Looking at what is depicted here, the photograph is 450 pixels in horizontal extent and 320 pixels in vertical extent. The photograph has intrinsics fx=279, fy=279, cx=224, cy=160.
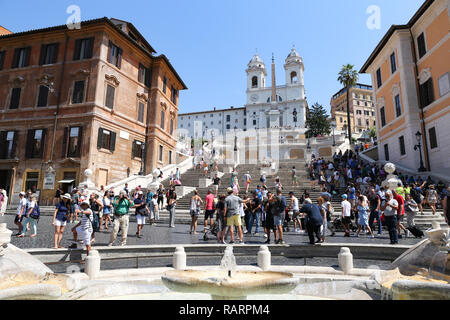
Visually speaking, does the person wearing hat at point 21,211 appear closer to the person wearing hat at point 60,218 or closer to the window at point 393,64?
the person wearing hat at point 60,218

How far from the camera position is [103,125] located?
23719 millimetres

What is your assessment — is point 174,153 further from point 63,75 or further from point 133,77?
point 63,75

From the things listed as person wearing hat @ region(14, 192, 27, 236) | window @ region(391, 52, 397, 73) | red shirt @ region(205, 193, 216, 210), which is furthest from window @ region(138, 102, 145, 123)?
window @ region(391, 52, 397, 73)

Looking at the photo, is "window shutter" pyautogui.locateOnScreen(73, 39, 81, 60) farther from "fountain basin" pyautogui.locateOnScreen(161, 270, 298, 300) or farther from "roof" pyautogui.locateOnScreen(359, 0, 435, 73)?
"roof" pyautogui.locateOnScreen(359, 0, 435, 73)

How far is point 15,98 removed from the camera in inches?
1003

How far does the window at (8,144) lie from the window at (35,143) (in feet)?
5.08

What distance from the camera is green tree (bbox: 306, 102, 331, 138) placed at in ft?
207

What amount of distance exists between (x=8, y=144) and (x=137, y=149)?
1092cm

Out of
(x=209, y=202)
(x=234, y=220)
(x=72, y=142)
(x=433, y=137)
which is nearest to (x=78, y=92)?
(x=72, y=142)

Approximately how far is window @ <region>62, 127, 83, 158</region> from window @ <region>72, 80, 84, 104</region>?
8.28 ft

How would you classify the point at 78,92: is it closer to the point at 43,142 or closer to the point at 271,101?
the point at 43,142

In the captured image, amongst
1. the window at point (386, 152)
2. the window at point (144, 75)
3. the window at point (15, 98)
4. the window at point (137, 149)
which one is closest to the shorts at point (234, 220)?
the window at point (137, 149)

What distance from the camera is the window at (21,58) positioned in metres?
26.1

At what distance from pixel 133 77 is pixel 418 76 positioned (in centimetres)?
2502
